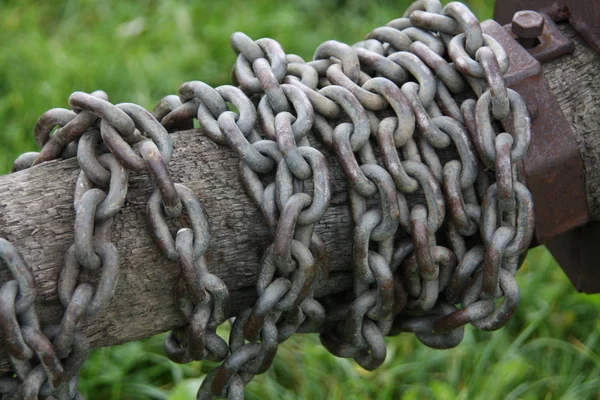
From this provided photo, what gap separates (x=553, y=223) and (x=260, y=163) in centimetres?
58

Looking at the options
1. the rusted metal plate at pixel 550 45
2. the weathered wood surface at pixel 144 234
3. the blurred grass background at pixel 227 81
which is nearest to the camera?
the weathered wood surface at pixel 144 234

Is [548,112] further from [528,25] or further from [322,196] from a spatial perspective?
[322,196]

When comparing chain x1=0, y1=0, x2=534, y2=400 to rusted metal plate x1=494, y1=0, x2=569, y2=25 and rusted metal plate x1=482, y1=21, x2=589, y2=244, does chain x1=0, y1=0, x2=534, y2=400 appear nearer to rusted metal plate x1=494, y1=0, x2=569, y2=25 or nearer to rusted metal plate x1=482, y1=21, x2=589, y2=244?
rusted metal plate x1=482, y1=21, x2=589, y2=244

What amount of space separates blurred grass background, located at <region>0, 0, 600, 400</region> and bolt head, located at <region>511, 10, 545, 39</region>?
1032 mm

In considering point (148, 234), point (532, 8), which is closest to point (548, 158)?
point (532, 8)

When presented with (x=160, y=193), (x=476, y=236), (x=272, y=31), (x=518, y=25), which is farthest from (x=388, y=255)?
(x=272, y=31)

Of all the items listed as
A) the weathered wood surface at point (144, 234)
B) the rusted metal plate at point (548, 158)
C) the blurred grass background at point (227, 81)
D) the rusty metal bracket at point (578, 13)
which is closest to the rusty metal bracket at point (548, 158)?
the rusted metal plate at point (548, 158)

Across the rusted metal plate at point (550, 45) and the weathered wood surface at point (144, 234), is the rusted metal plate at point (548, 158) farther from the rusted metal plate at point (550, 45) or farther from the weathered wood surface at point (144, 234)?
the weathered wood surface at point (144, 234)

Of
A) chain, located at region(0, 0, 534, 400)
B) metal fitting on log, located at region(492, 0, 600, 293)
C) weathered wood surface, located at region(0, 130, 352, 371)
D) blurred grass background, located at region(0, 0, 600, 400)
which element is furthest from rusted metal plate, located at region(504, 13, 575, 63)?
blurred grass background, located at region(0, 0, 600, 400)

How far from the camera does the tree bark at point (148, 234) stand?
4.48 ft

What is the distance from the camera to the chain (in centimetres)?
138

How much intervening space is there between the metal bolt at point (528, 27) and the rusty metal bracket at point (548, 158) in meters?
0.04

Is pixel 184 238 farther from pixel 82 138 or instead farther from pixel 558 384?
pixel 558 384

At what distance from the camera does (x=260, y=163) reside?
4.79 feet
